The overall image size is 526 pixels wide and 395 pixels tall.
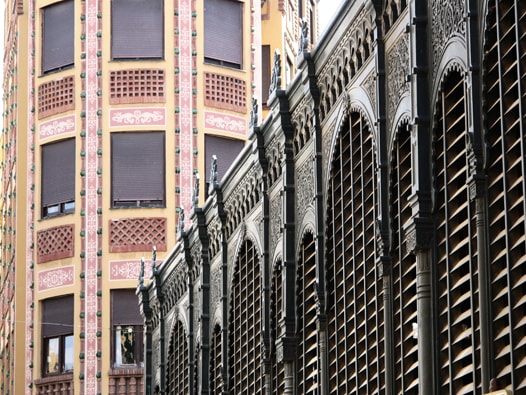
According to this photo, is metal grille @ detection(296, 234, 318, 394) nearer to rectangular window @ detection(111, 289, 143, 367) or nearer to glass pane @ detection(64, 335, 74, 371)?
rectangular window @ detection(111, 289, 143, 367)

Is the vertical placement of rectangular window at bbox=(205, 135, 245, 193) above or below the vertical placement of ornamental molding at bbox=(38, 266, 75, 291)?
above

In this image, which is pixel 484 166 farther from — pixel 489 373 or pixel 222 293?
pixel 222 293

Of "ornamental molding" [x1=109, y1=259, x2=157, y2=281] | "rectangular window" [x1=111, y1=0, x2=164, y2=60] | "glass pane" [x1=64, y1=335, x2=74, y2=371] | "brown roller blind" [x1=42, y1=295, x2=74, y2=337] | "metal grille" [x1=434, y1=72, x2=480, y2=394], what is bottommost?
"metal grille" [x1=434, y1=72, x2=480, y2=394]

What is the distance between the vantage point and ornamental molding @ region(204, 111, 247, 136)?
171 feet

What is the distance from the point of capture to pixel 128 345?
1986 inches

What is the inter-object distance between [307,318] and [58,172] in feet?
86.5

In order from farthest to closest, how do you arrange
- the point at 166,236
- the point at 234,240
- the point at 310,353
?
the point at 166,236 → the point at 234,240 → the point at 310,353

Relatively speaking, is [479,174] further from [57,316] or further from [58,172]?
[58,172]

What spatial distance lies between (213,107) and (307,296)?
2552cm

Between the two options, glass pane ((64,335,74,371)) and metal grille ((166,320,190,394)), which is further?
glass pane ((64,335,74,371))

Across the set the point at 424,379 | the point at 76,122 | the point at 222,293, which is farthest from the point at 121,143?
the point at 424,379

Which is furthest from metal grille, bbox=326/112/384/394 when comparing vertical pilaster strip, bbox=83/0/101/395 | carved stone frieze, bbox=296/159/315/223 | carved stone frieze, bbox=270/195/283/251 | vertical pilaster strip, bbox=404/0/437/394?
vertical pilaster strip, bbox=83/0/101/395

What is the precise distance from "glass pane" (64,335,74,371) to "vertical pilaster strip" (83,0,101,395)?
2.32 ft

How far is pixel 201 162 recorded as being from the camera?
51938 millimetres
